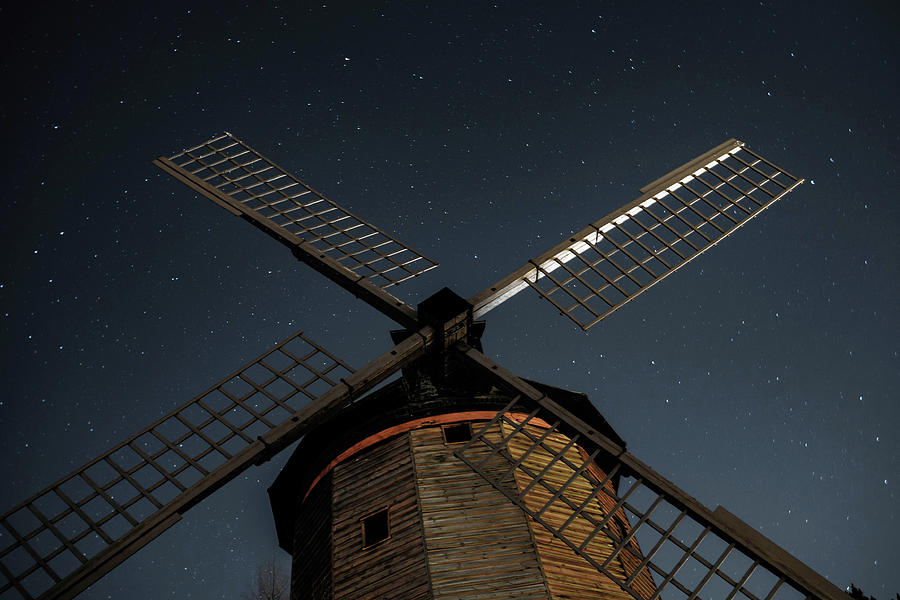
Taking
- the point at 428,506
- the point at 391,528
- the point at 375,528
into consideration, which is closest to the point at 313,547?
the point at 375,528

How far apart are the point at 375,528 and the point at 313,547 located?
1.50 meters

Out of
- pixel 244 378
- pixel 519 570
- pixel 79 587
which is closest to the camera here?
pixel 79 587

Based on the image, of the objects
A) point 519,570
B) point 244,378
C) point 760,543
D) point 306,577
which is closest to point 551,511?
point 519,570

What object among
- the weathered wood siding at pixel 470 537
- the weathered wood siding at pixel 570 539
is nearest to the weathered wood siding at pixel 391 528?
the weathered wood siding at pixel 470 537

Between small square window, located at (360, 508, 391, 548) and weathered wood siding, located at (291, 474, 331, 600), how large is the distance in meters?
0.71

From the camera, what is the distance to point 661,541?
29.2 feet

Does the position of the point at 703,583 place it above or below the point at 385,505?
above

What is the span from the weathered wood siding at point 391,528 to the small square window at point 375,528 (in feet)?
0.25

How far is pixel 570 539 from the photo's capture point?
34.7ft

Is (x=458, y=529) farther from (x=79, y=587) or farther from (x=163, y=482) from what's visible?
(x=79, y=587)

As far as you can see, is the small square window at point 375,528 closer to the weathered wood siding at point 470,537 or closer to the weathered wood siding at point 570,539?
the weathered wood siding at point 470,537

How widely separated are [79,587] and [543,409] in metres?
6.25

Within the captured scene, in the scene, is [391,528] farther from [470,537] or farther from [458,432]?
[458,432]

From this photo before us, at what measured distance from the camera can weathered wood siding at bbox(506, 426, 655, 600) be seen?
10023mm
